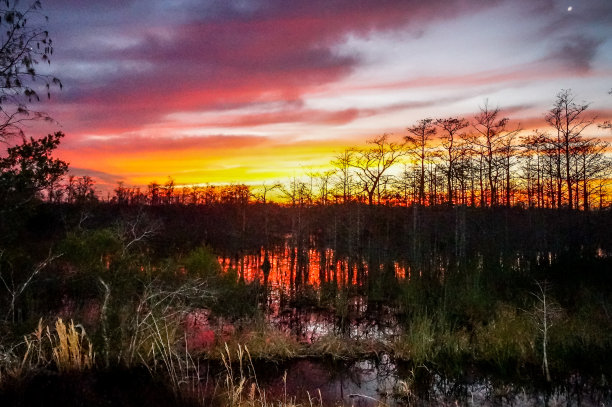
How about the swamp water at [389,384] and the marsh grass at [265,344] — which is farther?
the marsh grass at [265,344]

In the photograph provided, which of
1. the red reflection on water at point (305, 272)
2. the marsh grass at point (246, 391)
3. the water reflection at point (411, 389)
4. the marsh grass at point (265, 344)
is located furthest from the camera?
the red reflection on water at point (305, 272)

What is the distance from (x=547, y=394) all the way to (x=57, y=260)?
18.9 meters

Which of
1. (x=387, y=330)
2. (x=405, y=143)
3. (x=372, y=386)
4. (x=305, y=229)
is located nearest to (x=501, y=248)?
(x=405, y=143)

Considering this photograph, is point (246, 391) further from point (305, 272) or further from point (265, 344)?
point (305, 272)

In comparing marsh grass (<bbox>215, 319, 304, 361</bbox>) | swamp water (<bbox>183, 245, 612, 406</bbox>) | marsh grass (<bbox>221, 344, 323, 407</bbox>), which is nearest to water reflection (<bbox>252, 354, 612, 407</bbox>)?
swamp water (<bbox>183, 245, 612, 406</bbox>)

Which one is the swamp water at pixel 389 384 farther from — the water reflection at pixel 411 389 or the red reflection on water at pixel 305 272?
the red reflection on water at pixel 305 272

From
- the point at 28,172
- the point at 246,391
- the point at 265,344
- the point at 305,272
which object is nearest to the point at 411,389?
the point at 246,391

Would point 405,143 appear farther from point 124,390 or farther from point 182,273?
point 124,390

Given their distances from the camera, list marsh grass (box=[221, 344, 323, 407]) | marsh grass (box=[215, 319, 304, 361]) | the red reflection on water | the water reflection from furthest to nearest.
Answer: the red reflection on water
marsh grass (box=[215, 319, 304, 361])
the water reflection
marsh grass (box=[221, 344, 323, 407])

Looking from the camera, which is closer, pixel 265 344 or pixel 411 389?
pixel 411 389

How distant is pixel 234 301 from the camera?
57.2ft

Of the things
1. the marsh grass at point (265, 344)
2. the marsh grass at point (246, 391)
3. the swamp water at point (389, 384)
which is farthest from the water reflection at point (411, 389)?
the marsh grass at point (265, 344)

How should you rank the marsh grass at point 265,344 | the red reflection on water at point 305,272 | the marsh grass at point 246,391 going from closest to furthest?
1. the marsh grass at point 246,391
2. the marsh grass at point 265,344
3. the red reflection on water at point 305,272

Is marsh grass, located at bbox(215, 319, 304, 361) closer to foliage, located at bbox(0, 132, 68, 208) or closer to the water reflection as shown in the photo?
the water reflection
